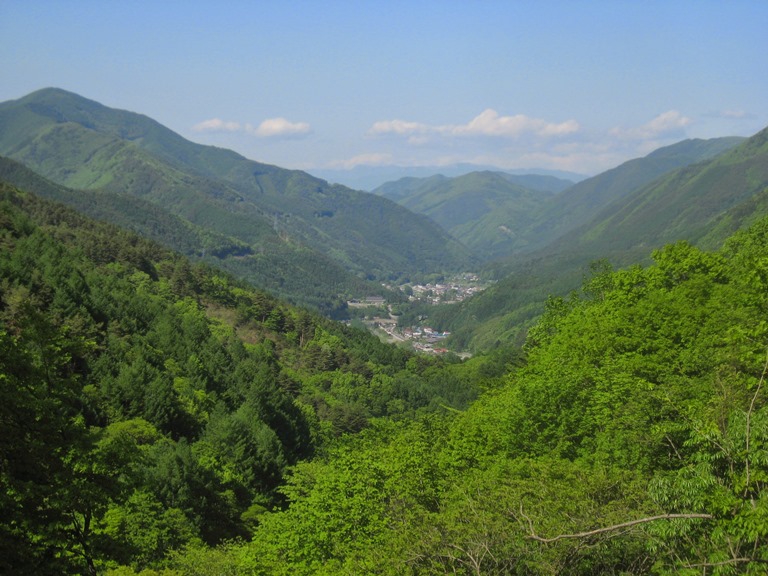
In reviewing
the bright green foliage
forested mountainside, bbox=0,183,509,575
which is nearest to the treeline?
the bright green foliage

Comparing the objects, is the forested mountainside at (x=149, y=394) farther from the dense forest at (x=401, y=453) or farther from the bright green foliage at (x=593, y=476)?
the bright green foliage at (x=593, y=476)

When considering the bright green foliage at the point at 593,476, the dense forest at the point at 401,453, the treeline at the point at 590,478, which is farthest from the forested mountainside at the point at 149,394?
the bright green foliage at the point at 593,476

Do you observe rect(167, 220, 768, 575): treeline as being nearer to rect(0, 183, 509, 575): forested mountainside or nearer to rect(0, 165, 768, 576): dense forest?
rect(0, 165, 768, 576): dense forest

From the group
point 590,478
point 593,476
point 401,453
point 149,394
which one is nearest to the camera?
point 590,478

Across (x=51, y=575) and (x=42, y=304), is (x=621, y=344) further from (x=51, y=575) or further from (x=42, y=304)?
(x=42, y=304)

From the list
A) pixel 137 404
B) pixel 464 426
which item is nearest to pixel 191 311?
pixel 137 404

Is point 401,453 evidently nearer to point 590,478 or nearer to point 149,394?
point 590,478

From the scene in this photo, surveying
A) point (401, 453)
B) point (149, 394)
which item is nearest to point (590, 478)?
point (401, 453)
